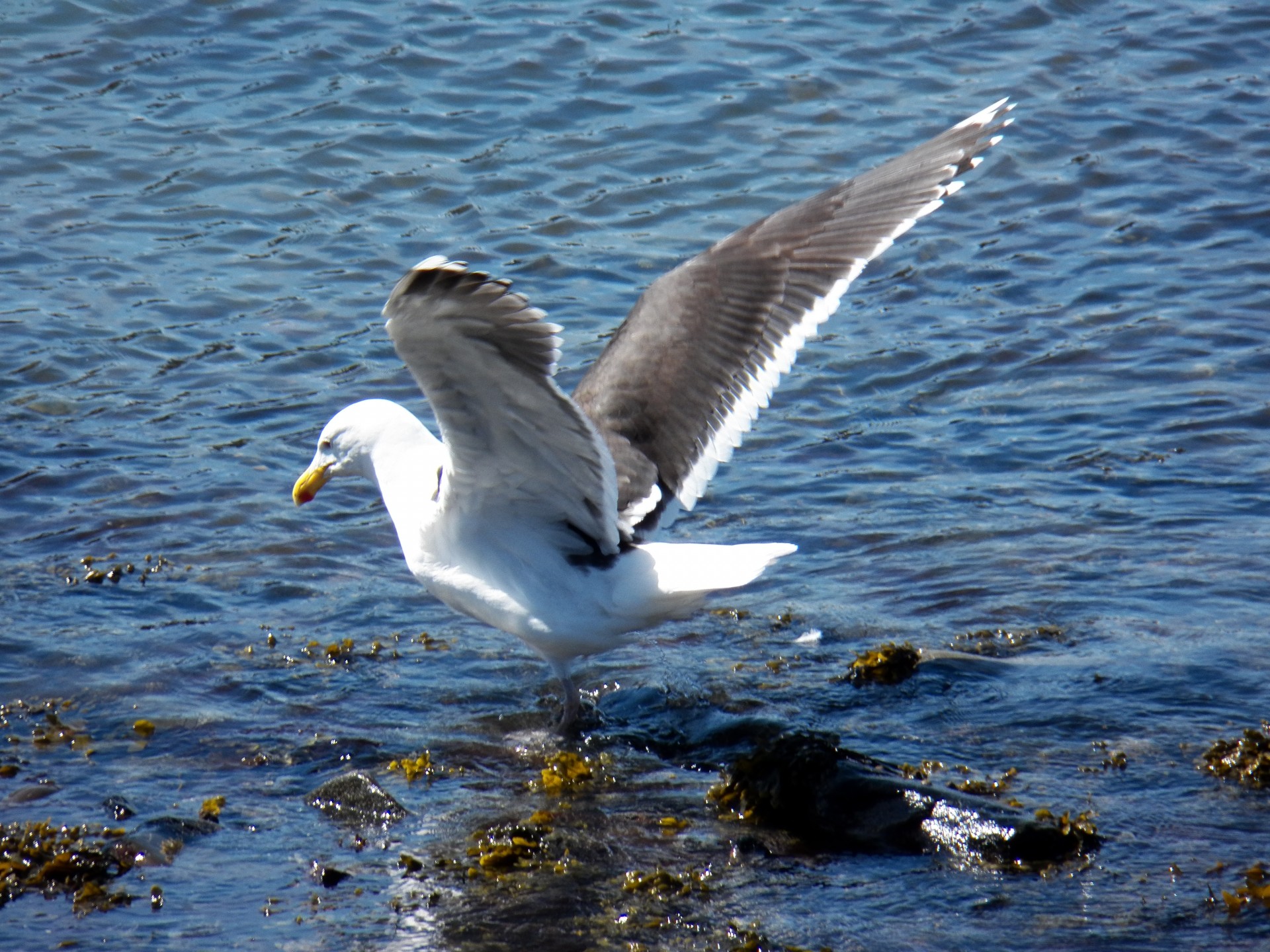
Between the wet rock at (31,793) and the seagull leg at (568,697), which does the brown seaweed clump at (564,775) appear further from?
the wet rock at (31,793)

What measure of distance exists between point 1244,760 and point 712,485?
3.28 meters

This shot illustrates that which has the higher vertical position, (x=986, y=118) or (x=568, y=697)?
(x=986, y=118)

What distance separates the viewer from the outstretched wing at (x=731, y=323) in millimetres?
5867

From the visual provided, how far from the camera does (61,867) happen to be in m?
4.29

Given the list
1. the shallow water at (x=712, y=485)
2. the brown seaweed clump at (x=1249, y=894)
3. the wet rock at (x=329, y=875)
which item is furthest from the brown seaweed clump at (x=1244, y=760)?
the wet rock at (x=329, y=875)

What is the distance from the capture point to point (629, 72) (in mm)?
12000

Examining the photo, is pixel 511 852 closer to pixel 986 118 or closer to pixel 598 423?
pixel 598 423

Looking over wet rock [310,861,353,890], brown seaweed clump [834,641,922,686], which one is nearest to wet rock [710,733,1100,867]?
brown seaweed clump [834,641,922,686]

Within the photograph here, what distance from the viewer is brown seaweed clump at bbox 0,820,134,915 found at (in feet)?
13.9

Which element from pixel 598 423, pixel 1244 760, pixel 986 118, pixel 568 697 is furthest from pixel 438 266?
pixel 986 118

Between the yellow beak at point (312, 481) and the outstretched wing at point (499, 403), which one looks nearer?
the outstretched wing at point (499, 403)

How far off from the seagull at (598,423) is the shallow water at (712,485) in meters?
0.54

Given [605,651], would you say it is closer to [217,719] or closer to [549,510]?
[549,510]

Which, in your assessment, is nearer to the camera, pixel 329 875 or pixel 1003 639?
pixel 329 875
